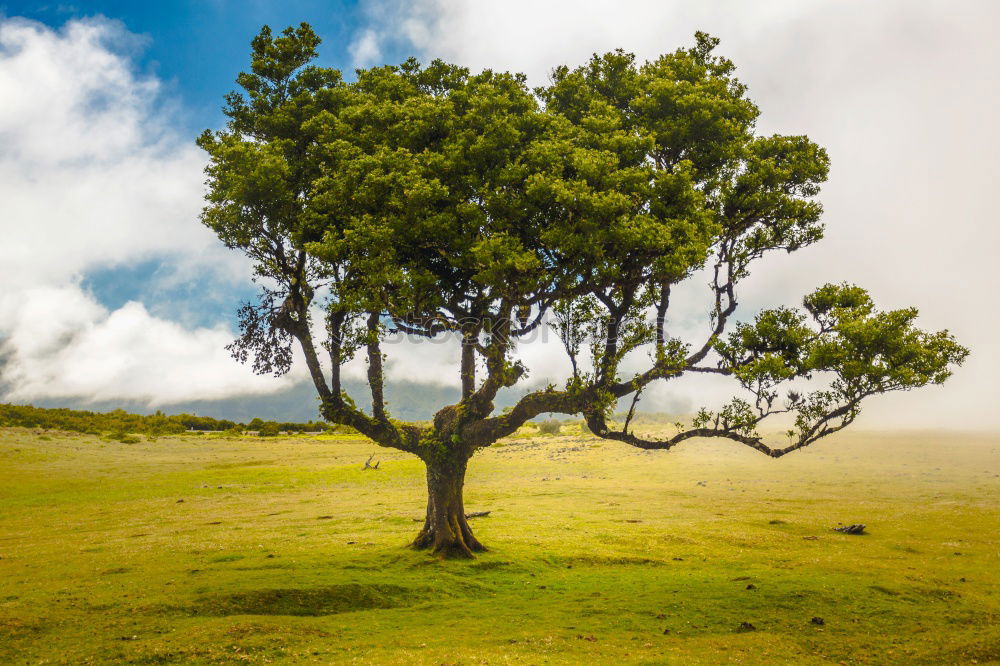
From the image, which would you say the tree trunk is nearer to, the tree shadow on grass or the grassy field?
the grassy field

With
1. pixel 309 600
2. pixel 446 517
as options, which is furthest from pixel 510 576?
pixel 309 600

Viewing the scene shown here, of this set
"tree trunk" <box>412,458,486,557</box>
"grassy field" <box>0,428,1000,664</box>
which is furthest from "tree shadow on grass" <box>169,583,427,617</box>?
"tree trunk" <box>412,458,486,557</box>

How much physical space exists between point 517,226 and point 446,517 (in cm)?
1425

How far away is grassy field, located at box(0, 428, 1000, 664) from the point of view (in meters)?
17.0

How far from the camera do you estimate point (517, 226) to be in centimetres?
2422

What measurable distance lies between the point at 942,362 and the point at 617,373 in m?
12.8

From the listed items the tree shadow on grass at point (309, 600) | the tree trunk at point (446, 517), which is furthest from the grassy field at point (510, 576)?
the tree trunk at point (446, 517)

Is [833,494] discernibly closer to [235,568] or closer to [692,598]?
[692,598]

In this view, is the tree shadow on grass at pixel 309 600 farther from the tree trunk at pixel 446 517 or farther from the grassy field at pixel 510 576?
the tree trunk at pixel 446 517

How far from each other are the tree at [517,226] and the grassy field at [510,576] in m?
5.71

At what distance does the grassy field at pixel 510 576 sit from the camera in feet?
55.9

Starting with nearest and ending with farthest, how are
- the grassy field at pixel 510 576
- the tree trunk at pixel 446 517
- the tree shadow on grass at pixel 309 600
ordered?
the grassy field at pixel 510 576 < the tree shadow on grass at pixel 309 600 < the tree trunk at pixel 446 517

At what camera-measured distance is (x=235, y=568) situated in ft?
87.8

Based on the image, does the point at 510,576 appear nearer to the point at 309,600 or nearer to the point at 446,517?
the point at 446,517
